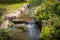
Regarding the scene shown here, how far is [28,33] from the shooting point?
32.9 ft

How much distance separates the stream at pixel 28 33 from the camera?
30.7 ft

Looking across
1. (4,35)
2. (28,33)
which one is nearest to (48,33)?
(28,33)

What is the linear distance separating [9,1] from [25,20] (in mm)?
8452

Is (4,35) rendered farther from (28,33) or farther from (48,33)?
(48,33)

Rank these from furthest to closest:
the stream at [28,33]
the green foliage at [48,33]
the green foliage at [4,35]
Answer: the stream at [28,33]
the green foliage at [4,35]
the green foliage at [48,33]

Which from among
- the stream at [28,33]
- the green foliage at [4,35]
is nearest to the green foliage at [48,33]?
the stream at [28,33]

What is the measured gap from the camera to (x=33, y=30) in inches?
414

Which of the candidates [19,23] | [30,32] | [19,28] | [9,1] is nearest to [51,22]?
[30,32]

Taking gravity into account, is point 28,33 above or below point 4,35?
below

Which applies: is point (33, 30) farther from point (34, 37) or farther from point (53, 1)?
point (53, 1)

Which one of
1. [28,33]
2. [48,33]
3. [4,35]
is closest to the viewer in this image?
[48,33]

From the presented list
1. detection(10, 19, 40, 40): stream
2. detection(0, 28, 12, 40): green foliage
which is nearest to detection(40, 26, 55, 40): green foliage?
detection(10, 19, 40, 40): stream

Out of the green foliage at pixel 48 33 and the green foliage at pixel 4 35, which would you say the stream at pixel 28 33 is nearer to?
the green foliage at pixel 4 35

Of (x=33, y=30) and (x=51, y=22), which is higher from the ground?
(x=51, y=22)
